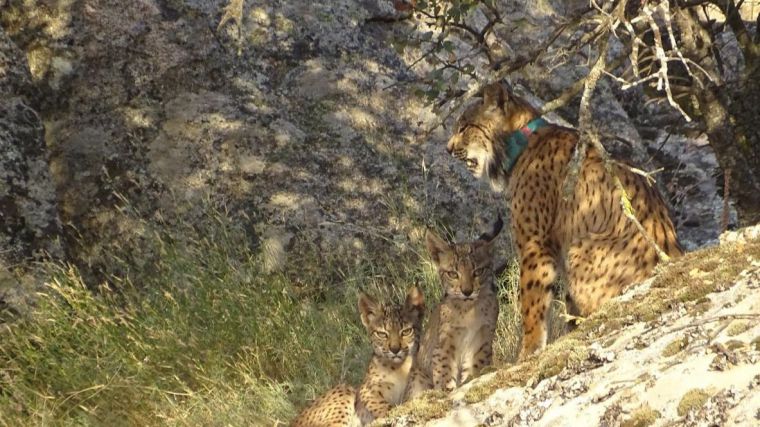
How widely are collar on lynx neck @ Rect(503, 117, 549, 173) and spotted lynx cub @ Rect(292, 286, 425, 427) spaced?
955mm

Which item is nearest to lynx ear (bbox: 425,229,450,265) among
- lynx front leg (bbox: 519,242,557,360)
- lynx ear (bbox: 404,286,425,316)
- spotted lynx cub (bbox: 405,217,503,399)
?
spotted lynx cub (bbox: 405,217,503,399)

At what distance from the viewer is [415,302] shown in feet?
23.7

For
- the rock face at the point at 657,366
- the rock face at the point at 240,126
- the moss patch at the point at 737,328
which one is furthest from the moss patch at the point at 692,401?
the rock face at the point at 240,126

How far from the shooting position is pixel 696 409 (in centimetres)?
351

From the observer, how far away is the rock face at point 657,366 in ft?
11.8

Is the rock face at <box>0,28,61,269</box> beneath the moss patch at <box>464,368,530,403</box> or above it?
above

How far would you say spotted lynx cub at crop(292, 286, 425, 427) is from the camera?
6574 millimetres

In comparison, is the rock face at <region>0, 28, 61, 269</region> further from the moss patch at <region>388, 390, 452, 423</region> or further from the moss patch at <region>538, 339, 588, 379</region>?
the moss patch at <region>538, 339, 588, 379</region>

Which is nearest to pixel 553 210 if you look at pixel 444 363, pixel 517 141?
pixel 517 141

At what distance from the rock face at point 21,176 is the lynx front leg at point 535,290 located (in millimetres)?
3468

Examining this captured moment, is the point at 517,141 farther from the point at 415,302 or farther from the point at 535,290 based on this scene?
the point at 415,302

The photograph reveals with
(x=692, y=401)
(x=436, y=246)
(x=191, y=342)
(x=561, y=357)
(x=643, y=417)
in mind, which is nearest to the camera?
(x=692, y=401)

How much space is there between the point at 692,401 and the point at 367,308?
3782mm

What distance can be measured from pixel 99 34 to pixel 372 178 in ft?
7.83
